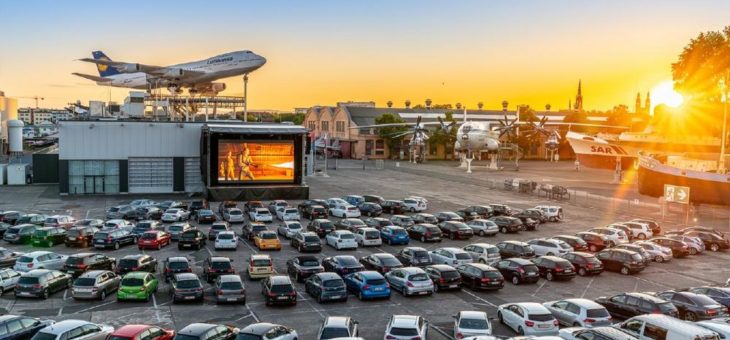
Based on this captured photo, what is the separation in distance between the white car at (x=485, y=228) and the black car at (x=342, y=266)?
46.2 feet

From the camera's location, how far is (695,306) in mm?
21719

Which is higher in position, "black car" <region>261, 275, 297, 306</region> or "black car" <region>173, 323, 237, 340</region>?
"black car" <region>173, 323, 237, 340</region>

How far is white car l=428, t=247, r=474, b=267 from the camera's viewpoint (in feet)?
95.0

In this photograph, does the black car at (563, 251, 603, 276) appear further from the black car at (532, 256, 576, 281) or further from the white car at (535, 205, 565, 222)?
the white car at (535, 205, 565, 222)

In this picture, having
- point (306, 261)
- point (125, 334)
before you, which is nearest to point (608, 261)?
point (306, 261)

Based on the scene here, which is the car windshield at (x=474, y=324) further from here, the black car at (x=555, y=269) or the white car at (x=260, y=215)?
the white car at (x=260, y=215)

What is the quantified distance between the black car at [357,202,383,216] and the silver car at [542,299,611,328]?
2674 centimetres

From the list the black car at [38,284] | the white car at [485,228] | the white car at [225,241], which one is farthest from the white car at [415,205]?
the black car at [38,284]

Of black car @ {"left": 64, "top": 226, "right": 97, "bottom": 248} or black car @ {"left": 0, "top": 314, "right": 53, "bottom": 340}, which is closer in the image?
black car @ {"left": 0, "top": 314, "right": 53, "bottom": 340}

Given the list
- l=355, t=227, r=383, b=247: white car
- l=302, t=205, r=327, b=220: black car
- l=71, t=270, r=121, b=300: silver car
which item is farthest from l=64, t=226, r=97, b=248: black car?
l=302, t=205, r=327, b=220: black car

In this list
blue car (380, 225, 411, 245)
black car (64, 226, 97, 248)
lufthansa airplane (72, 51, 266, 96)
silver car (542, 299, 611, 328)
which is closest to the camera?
silver car (542, 299, 611, 328)

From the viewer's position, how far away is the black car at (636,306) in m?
21.0

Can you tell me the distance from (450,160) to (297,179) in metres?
78.0

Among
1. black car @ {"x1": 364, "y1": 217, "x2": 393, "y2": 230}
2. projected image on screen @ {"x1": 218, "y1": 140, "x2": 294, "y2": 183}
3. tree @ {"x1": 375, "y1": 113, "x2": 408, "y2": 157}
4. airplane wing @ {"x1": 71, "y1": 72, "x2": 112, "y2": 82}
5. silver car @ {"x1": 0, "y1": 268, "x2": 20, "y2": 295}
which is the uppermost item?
airplane wing @ {"x1": 71, "y1": 72, "x2": 112, "y2": 82}
